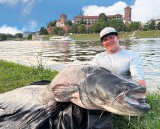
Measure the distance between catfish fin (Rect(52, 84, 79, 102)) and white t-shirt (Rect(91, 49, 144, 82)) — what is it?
132 centimetres

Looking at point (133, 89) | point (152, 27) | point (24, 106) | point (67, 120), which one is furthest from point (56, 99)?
point (152, 27)

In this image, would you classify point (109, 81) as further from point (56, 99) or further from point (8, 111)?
point (8, 111)

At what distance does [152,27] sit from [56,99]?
135 meters

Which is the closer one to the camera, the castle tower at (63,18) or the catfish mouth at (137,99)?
the catfish mouth at (137,99)

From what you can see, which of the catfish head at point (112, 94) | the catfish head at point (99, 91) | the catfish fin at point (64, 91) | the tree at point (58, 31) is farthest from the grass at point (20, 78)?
the tree at point (58, 31)

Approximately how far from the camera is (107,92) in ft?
13.0

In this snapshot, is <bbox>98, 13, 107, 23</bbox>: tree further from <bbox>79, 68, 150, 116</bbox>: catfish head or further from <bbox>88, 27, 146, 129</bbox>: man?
<bbox>79, 68, 150, 116</bbox>: catfish head

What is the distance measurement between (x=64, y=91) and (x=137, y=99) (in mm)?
1183

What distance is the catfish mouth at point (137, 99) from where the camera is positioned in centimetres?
363

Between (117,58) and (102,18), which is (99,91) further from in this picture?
(102,18)

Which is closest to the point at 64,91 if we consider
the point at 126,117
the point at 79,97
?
the point at 79,97

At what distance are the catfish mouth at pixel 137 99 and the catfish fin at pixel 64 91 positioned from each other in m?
A: 0.83

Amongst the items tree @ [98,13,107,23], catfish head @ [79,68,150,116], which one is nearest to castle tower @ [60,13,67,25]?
tree @ [98,13,107,23]

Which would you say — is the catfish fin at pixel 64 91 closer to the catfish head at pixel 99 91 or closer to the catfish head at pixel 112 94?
the catfish head at pixel 99 91
